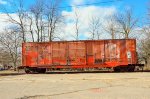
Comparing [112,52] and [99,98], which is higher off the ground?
[112,52]

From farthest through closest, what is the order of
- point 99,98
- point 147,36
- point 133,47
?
point 147,36 < point 133,47 < point 99,98

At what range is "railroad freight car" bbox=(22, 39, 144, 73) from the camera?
33.7 metres

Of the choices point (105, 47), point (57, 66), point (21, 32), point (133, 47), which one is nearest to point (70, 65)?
point (57, 66)

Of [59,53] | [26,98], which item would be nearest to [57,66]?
[59,53]

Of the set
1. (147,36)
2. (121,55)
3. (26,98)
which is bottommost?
(26,98)

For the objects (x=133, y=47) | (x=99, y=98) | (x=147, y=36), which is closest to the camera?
(x=99, y=98)

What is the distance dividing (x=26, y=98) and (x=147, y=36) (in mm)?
49084

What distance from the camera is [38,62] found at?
35.7 metres

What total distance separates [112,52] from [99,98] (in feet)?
70.4

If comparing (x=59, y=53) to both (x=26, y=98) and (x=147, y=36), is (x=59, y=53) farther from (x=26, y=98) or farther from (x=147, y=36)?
(x=147, y=36)

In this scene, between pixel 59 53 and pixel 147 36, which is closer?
pixel 59 53

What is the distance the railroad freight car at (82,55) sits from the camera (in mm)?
33719

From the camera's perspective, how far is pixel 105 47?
34.2 m

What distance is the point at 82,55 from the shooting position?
3456 centimetres
